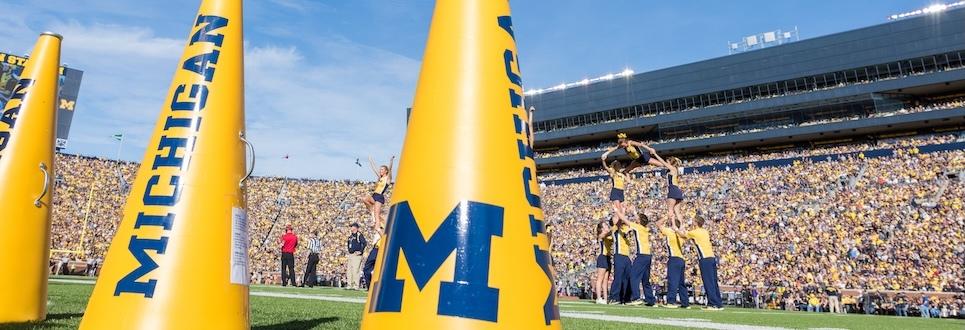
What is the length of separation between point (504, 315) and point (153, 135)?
2.24 metres

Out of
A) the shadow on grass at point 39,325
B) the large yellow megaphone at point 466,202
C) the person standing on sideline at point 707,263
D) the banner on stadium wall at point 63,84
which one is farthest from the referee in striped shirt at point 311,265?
the banner on stadium wall at point 63,84

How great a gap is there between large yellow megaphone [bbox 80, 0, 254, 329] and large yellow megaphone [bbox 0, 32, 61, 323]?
4.92 feet

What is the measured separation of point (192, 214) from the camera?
291cm

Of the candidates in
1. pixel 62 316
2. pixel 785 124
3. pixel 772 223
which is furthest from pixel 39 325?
pixel 785 124

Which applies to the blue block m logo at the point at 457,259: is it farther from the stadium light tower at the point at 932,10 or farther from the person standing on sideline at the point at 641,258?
the stadium light tower at the point at 932,10

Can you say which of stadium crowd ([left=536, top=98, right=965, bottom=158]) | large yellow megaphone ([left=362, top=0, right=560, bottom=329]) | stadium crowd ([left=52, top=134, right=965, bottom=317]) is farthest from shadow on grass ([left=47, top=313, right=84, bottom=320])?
stadium crowd ([left=536, top=98, right=965, bottom=158])

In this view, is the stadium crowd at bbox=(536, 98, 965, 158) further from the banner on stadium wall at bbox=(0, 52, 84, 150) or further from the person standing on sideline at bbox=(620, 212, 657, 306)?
the banner on stadium wall at bbox=(0, 52, 84, 150)

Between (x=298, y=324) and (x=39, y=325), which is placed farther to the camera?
(x=298, y=324)

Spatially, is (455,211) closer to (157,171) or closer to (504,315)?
(504,315)

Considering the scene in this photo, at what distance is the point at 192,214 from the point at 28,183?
82.2 inches

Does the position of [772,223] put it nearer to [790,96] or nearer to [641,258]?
[641,258]

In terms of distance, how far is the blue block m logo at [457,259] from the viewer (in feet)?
6.28

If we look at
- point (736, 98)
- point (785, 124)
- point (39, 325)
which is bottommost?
point (39, 325)

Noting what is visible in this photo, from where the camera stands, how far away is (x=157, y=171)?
9.80 ft
